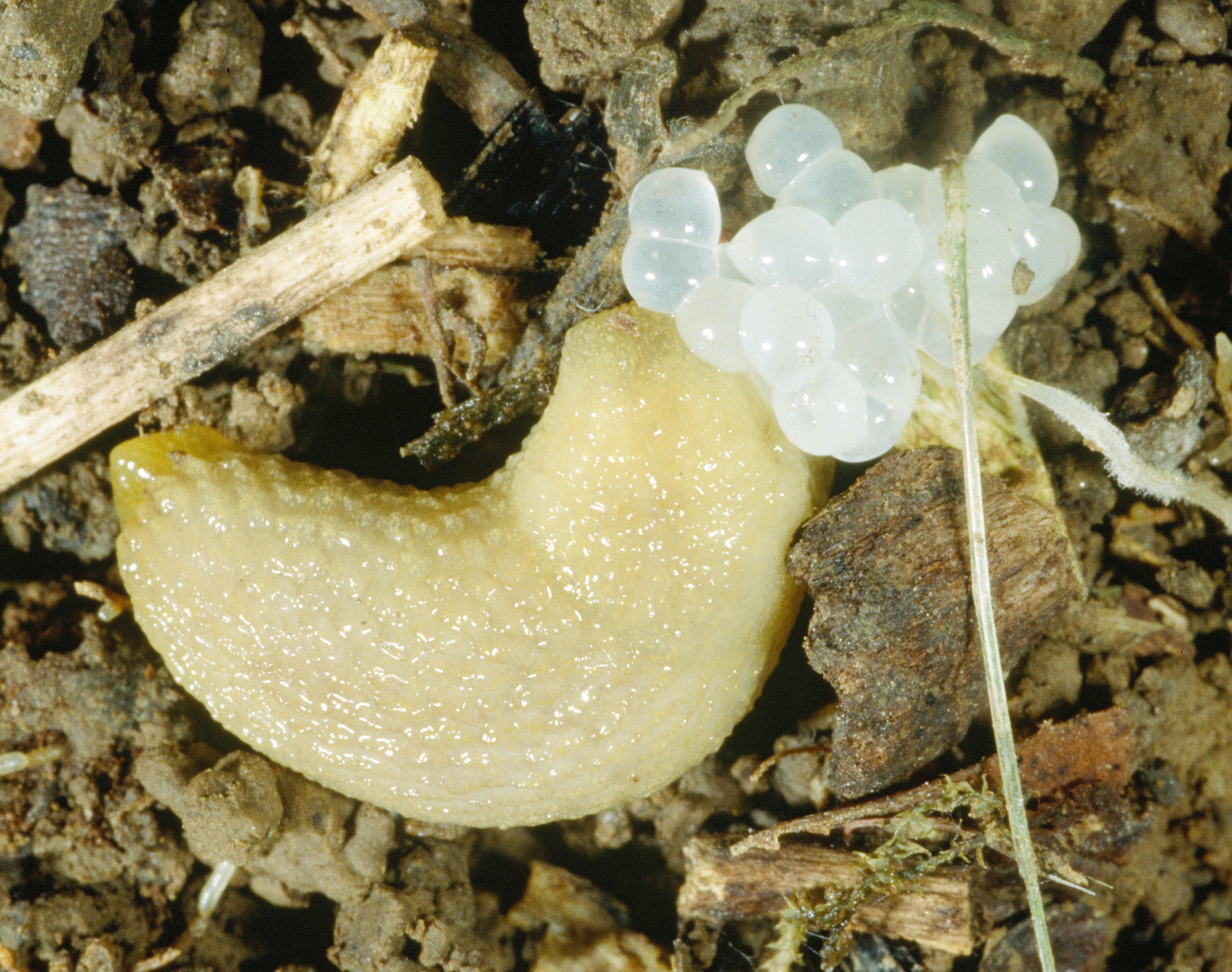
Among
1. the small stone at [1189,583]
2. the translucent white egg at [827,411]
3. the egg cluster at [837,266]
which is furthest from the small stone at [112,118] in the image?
the small stone at [1189,583]

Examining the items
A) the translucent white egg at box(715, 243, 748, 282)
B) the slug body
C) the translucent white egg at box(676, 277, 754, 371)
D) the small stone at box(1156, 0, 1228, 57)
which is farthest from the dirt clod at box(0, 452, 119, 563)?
the small stone at box(1156, 0, 1228, 57)

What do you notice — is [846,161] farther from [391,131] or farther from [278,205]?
[278,205]

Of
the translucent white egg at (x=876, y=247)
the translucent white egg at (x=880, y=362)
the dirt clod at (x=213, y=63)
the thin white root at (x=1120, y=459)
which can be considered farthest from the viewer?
the dirt clod at (x=213, y=63)

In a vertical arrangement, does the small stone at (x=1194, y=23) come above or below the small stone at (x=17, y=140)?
below

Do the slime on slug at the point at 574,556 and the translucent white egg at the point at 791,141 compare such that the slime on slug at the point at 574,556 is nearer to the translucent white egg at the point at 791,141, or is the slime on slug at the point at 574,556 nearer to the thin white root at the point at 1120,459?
the translucent white egg at the point at 791,141

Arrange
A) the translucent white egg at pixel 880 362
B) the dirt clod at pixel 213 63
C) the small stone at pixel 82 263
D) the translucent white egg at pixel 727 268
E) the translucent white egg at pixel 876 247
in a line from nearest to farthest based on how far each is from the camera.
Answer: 1. the translucent white egg at pixel 876 247
2. the translucent white egg at pixel 880 362
3. the translucent white egg at pixel 727 268
4. the dirt clod at pixel 213 63
5. the small stone at pixel 82 263

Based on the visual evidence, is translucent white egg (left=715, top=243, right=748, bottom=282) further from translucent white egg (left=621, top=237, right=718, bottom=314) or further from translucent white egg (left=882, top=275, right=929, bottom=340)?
translucent white egg (left=882, top=275, right=929, bottom=340)

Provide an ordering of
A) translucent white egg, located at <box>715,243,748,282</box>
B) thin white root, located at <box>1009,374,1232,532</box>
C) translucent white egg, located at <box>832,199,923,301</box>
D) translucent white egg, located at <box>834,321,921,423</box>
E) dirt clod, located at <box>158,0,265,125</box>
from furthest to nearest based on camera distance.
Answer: dirt clod, located at <box>158,0,265,125</box> < thin white root, located at <box>1009,374,1232,532</box> < translucent white egg, located at <box>715,243,748,282</box> < translucent white egg, located at <box>834,321,921,423</box> < translucent white egg, located at <box>832,199,923,301</box>
